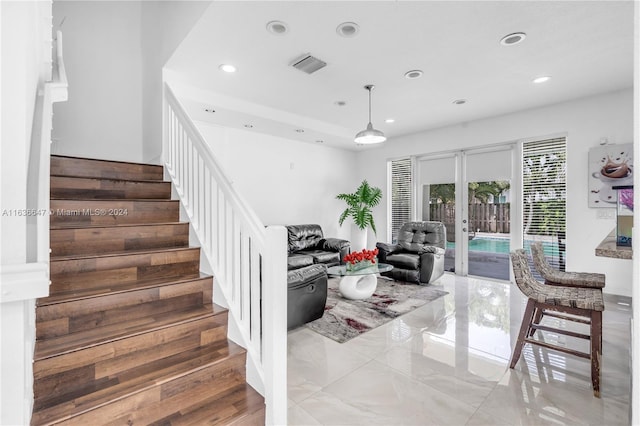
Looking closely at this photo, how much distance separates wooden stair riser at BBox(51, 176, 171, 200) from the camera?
2393 millimetres

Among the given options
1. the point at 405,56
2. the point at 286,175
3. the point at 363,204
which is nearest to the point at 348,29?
the point at 405,56

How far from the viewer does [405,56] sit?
3.07 metres

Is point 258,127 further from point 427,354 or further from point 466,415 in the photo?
point 466,415

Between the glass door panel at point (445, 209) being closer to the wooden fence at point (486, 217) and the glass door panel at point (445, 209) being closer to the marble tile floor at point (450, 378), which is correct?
the wooden fence at point (486, 217)

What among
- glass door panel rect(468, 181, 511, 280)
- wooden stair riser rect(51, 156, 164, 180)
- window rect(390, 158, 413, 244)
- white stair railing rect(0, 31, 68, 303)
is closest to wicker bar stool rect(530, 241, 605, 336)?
glass door panel rect(468, 181, 511, 280)

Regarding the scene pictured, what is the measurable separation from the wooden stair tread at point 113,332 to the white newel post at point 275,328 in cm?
46

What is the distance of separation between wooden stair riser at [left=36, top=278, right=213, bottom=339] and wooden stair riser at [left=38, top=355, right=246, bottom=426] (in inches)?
19.1

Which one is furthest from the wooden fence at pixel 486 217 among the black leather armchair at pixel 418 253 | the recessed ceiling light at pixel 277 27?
the recessed ceiling light at pixel 277 27

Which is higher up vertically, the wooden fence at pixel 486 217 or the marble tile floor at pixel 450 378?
the wooden fence at pixel 486 217

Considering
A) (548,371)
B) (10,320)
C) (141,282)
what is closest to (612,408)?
(548,371)

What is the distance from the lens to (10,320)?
733mm

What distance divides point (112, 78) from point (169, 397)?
4.04 metres

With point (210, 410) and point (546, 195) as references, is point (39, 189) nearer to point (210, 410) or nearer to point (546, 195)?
point (210, 410)

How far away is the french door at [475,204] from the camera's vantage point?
5031 millimetres
